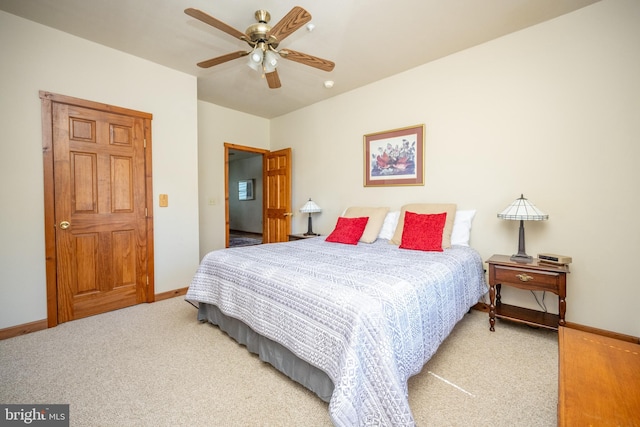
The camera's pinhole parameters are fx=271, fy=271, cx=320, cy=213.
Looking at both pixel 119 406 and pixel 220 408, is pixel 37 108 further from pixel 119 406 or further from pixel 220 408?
pixel 220 408

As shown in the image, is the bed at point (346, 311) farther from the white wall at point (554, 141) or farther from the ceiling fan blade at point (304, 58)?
the ceiling fan blade at point (304, 58)

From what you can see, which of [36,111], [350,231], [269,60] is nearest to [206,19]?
[269,60]

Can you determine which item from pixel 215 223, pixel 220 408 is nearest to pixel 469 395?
pixel 220 408

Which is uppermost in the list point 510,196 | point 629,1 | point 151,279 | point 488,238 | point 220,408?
point 629,1

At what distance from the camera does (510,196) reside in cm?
268

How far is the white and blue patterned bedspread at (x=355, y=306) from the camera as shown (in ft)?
3.98

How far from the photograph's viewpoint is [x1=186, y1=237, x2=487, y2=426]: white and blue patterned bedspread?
121cm

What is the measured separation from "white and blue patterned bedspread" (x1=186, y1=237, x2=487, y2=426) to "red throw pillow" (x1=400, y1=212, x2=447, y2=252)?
6.2 inches

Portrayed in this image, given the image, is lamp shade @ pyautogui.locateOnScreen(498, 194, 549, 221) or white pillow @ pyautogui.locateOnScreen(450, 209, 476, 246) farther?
white pillow @ pyautogui.locateOnScreen(450, 209, 476, 246)

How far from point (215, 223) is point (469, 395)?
4081 millimetres

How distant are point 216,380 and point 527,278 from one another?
2.48 m

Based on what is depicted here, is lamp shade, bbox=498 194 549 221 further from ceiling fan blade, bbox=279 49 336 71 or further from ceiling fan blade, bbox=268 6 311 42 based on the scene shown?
ceiling fan blade, bbox=268 6 311 42

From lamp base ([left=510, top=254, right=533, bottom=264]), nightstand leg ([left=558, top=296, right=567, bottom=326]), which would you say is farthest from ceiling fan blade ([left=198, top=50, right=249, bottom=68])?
nightstand leg ([left=558, top=296, right=567, bottom=326])

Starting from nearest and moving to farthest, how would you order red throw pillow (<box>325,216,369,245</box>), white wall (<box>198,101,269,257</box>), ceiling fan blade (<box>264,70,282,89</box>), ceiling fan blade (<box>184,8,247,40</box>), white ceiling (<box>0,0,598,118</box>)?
ceiling fan blade (<box>184,8,247,40</box>) < white ceiling (<box>0,0,598,118</box>) < ceiling fan blade (<box>264,70,282,89</box>) < red throw pillow (<box>325,216,369,245</box>) < white wall (<box>198,101,269,257</box>)
